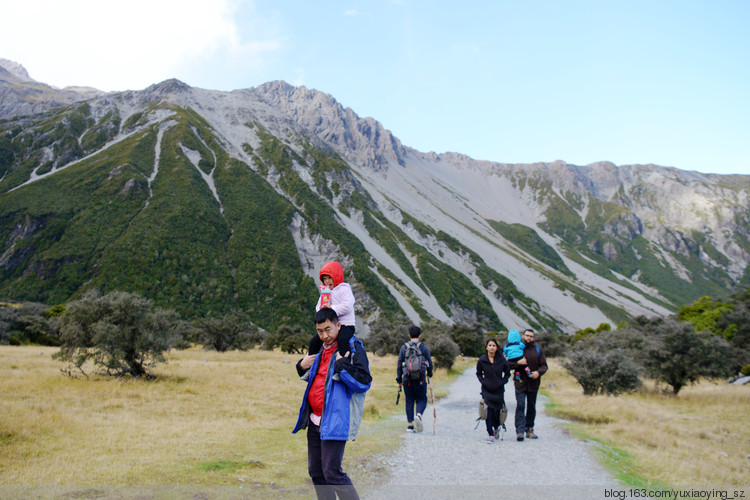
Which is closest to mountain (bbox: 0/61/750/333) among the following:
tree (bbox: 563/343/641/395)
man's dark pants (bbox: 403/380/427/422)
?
tree (bbox: 563/343/641/395)

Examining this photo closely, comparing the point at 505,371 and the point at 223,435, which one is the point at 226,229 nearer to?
the point at 223,435

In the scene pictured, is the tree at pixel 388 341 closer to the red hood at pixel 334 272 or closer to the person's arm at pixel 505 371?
the person's arm at pixel 505 371

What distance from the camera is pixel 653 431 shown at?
9930 mm

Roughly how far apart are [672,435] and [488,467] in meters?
6.38

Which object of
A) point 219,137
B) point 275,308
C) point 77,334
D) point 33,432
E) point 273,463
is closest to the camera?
point 273,463

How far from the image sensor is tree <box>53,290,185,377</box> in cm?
1805

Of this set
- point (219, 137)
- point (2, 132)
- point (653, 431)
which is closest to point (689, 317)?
point (653, 431)

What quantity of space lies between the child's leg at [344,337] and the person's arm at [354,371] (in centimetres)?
8

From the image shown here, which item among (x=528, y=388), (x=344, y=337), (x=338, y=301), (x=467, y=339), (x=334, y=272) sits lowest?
(x=467, y=339)

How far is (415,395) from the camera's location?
1059cm

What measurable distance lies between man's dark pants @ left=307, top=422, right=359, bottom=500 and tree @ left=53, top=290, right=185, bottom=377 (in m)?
17.1

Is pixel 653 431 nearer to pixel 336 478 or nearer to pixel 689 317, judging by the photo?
pixel 336 478

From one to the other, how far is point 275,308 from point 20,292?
145 feet

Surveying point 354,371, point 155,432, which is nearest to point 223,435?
point 155,432
